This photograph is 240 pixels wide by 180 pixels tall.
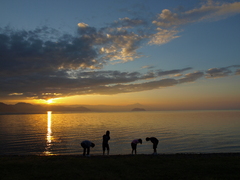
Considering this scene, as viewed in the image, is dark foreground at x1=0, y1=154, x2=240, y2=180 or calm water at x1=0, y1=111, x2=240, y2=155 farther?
calm water at x1=0, y1=111, x2=240, y2=155

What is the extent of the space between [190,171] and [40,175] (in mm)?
9539

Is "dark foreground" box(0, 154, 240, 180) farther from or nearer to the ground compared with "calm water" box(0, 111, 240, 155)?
farther from the ground

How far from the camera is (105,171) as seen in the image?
12.4m

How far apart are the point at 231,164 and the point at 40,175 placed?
43.2 ft

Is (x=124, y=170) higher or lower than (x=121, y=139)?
higher

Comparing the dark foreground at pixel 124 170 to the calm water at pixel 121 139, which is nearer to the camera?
the dark foreground at pixel 124 170

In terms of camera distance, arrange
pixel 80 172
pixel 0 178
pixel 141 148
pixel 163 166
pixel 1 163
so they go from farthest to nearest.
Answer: pixel 141 148 → pixel 1 163 → pixel 163 166 → pixel 80 172 → pixel 0 178

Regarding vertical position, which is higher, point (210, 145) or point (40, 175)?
point (40, 175)

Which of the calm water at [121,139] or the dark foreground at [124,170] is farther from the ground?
the dark foreground at [124,170]

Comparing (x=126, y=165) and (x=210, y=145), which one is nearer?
(x=126, y=165)

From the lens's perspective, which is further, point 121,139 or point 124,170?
point 121,139

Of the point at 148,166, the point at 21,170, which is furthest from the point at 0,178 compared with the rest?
the point at 148,166

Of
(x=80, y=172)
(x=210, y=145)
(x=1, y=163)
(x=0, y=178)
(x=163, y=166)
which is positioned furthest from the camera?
(x=210, y=145)

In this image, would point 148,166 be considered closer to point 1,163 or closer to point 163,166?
point 163,166
